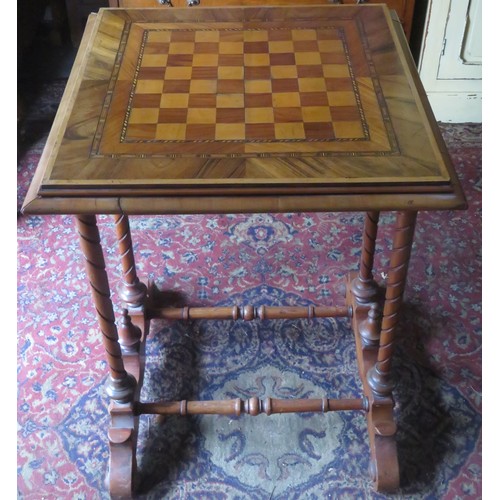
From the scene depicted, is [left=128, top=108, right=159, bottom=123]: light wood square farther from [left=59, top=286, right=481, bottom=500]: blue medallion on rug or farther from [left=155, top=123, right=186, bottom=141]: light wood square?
[left=59, top=286, right=481, bottom=500]: blue medallion on rug

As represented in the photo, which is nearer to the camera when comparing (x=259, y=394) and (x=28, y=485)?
(x=28, y=485)

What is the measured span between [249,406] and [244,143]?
64cm

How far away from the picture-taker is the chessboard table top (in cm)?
103

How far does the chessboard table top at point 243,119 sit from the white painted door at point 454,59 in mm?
925

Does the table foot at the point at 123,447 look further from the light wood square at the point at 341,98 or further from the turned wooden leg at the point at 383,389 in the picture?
the light wood square at the point at 341,98

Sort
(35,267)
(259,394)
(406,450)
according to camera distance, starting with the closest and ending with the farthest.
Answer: (406,450)
(259,394)
(35,267)

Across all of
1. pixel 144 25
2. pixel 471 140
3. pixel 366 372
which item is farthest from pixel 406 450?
pixel 471 140

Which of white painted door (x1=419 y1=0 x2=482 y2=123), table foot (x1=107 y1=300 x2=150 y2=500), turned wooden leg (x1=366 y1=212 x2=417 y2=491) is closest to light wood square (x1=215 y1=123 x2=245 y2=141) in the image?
turned wooden leg (x1=366 y1=212 x2=417 y2=491)

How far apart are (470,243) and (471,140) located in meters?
0.57

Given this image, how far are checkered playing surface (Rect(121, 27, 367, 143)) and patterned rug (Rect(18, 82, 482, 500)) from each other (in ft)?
2.47

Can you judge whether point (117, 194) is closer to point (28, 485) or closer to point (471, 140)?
point (28, 485)

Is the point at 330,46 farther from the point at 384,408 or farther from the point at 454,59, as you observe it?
the point at 454,59

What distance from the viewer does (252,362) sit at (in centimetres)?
170

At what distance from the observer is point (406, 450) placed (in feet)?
4.97
